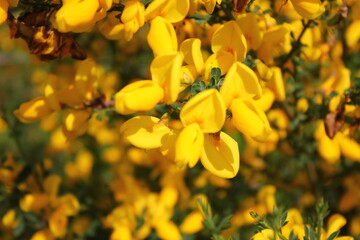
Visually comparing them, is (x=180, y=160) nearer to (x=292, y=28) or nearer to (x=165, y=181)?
(x=292, y=28)

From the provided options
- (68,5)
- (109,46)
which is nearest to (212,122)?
(68,5)

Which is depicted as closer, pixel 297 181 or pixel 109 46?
pixel 297 181

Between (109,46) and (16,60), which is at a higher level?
(109,46)

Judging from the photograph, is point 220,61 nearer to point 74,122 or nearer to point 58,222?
point 74,122

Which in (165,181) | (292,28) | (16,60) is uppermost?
(292,28)

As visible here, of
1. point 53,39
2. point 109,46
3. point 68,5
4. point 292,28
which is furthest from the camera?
point 109,46

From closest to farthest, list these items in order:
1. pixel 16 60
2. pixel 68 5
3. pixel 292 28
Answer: pixel 68 5 → pixel 292 28 → pixel 16 60

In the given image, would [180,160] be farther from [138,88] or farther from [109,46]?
[109,46]

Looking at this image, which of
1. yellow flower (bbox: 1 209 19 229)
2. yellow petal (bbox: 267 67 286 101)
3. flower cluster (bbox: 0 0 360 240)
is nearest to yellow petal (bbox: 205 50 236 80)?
flower cluster (bbox: 0 0 360 240)

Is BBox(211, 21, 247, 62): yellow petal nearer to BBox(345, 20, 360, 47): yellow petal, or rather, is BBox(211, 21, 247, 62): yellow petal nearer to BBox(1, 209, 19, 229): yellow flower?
BBox(345, 20, 360, 47): yellow petal
